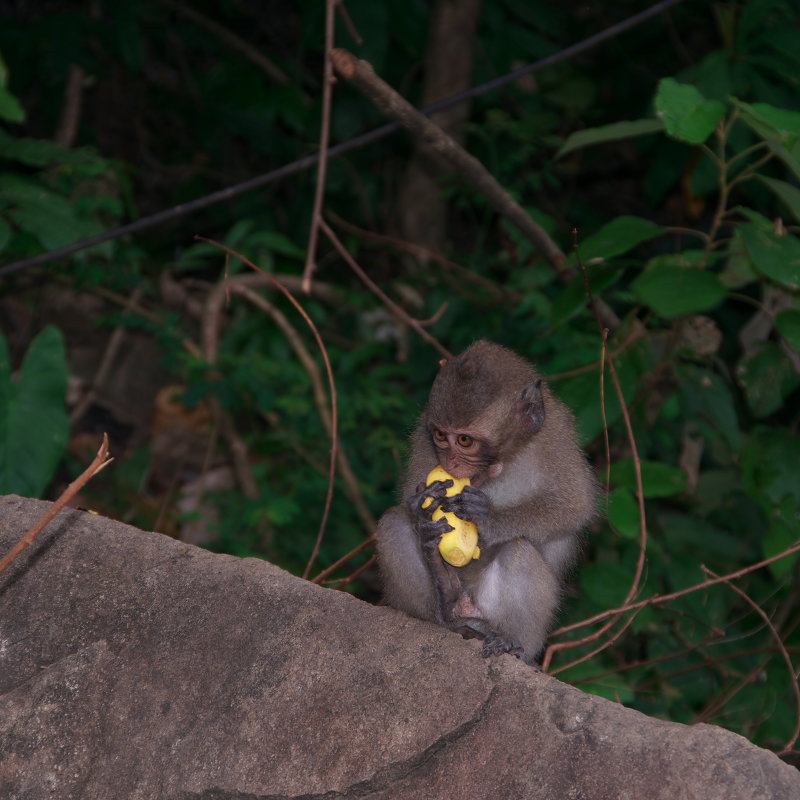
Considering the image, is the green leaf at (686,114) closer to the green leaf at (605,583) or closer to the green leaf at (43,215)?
the green leaf at (605,583)

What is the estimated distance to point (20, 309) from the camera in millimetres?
7973

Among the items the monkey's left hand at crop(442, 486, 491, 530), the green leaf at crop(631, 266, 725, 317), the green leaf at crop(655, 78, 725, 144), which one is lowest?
the monkey's left hand at crop(442, 486, 491, 530)

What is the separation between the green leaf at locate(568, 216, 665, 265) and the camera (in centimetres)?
399

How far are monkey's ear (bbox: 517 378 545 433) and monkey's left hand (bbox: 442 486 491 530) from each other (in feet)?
1.02

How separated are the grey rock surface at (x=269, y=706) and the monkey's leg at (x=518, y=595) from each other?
41cm

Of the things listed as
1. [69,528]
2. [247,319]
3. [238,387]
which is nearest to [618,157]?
[247,319]

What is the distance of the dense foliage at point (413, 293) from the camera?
439 centimetres

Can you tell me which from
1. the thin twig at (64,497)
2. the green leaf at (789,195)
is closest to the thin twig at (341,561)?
the thin twig at (64,497)

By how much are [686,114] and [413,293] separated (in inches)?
143

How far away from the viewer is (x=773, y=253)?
377 centimetres

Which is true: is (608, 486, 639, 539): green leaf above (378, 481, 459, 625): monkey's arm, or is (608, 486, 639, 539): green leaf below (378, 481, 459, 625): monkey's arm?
below

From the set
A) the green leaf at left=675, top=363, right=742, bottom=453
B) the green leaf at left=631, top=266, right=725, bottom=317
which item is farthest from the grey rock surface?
the green leaf at left=675, top=363, right=742, bottom=453

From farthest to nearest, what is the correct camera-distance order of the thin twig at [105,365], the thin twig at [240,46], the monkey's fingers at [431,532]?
the thin twig at [240,46]
the thin twig at [105,365]
the monkey's fingers at [431,532]

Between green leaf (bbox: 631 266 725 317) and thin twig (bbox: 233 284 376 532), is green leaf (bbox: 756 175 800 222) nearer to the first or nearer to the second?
green leaf (bbox: 631 266 725 317)
